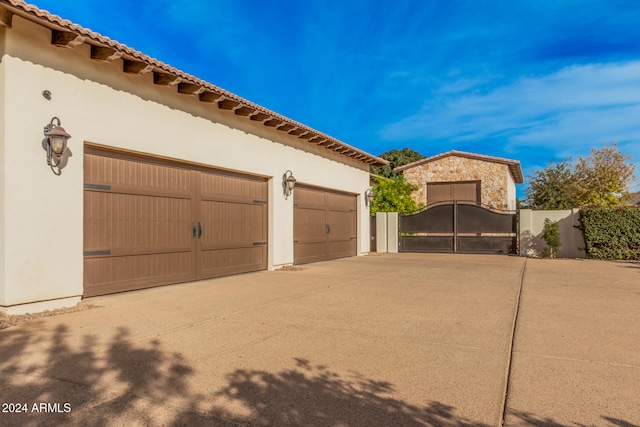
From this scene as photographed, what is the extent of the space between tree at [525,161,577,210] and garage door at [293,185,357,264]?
15.3 meters

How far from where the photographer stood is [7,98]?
4.98 meters

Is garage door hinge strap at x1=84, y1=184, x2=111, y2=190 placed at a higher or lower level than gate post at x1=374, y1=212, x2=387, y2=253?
higher

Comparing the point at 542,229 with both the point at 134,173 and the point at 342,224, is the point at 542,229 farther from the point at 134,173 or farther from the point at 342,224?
the point at 134,173

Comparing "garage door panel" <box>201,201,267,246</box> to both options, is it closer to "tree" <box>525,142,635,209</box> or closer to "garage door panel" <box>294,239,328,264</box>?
"garage door panel" <box>294,239,328,264</box>

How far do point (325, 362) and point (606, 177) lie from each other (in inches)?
927

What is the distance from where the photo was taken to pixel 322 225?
1295cm

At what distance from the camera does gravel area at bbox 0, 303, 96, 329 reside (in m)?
4.71

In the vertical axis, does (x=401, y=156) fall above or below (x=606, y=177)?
above

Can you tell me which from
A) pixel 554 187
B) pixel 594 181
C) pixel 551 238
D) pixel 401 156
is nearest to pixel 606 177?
pixel 594 181

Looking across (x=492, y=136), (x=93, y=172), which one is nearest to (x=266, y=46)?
(x=93, y=172)

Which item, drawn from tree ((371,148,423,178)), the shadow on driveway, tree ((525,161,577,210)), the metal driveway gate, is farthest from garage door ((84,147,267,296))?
tree ((371,148,423,178))

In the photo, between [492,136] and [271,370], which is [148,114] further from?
[492,136]

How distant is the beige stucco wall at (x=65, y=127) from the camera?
504cm

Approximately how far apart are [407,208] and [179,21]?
11.9 m
